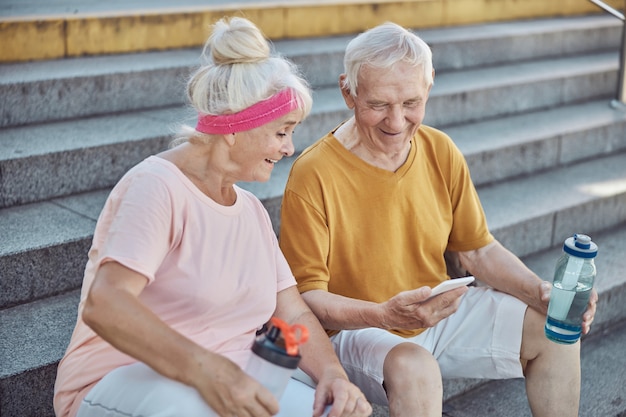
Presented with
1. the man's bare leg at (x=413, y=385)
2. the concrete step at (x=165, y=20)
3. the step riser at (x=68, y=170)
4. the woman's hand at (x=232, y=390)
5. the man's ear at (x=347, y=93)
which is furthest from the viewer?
the concrete step at (x=165, y=20)

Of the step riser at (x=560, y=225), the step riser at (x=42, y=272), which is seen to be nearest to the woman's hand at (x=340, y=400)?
the step riser at (x=42, y=272)

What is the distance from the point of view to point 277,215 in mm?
3936

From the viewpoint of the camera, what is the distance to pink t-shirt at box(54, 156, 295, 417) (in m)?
2.26

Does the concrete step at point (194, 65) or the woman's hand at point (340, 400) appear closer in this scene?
the woman's hand at point (340, 400)

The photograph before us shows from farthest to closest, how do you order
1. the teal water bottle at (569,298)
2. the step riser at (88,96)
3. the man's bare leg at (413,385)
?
the step riser at (88,96), the teal water bottle at (569,298), the man's bare leg at (413,385)

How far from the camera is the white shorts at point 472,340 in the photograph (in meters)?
2.96

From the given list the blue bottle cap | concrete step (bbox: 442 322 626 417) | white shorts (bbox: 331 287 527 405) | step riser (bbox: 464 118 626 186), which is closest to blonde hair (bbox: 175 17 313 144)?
white shorts (bbox: 331 287 527 405)

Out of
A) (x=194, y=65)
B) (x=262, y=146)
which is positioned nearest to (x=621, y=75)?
(x=194, y=65)

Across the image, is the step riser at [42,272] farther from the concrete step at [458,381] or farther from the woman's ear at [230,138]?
the woman's ear at [230,138]

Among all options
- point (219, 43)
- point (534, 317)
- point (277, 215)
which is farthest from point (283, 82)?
point (277, 215)

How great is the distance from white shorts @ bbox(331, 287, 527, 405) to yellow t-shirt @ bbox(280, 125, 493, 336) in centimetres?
13

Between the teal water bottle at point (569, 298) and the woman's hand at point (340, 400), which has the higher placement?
the teal water bottle at point (569, 298)

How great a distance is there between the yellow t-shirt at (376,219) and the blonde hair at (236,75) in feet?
1.79

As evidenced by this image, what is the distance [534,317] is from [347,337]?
2.15ft
